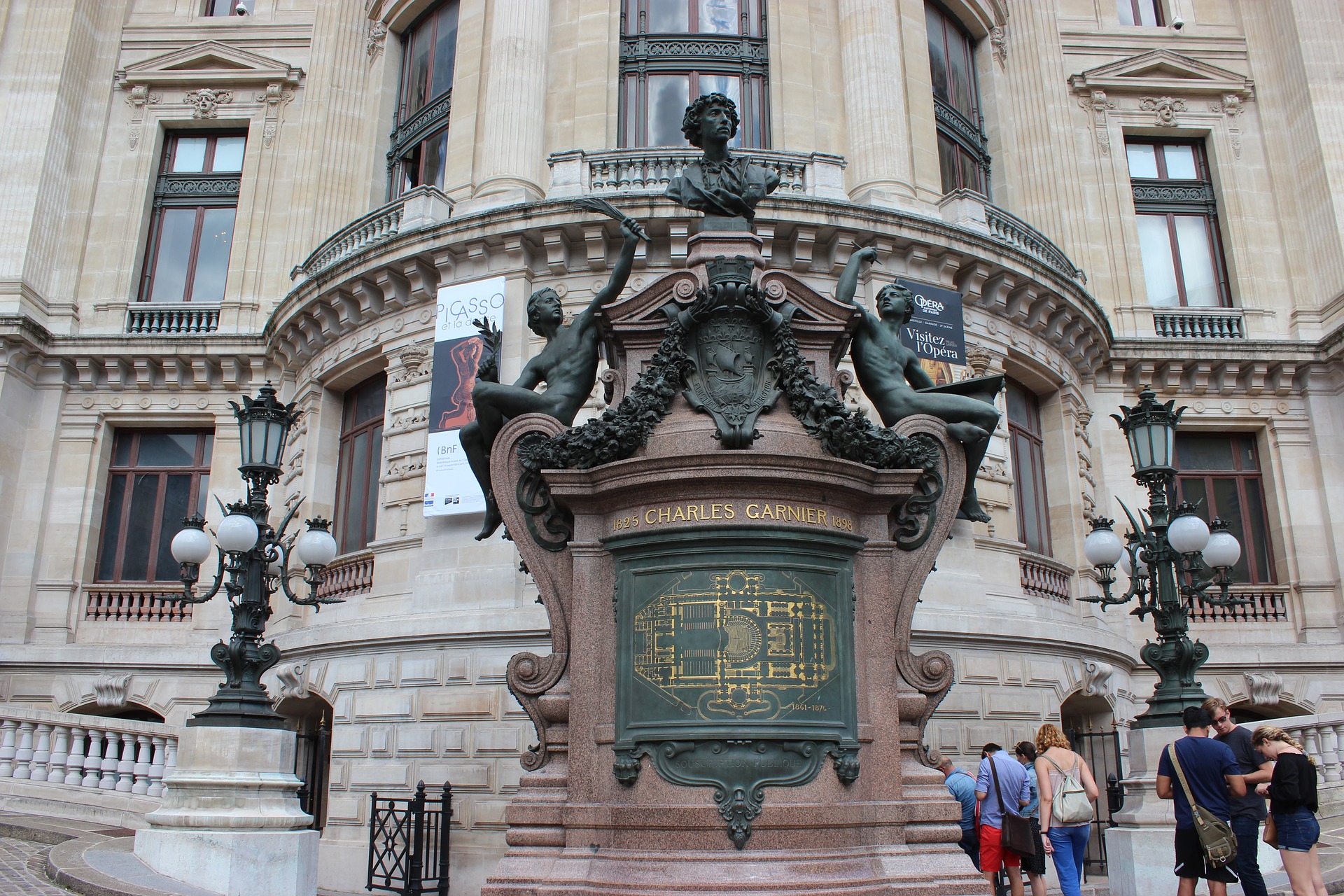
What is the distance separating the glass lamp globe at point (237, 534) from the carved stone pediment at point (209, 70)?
1824 centimetres

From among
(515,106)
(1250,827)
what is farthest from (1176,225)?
(1250,827)

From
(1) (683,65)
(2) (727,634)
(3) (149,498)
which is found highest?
(1) (683,65)

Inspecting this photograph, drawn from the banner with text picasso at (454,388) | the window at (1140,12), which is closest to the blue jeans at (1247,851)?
the banner with text picasso at (454,388)

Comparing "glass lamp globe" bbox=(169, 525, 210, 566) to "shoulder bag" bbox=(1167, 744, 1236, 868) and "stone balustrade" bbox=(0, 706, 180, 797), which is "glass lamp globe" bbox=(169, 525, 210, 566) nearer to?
"stone balustrade" bbox=(0, 706, 180, 797)

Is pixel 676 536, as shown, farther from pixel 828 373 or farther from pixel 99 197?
pixel 99 197

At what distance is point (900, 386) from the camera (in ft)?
26.5

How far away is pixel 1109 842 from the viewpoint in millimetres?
11219

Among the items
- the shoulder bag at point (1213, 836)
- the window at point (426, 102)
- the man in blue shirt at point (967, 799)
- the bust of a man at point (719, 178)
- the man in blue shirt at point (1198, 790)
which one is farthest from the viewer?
the window at point (426, 102)

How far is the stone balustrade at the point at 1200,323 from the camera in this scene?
934 inches

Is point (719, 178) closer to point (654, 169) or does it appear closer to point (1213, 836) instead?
point (1213, 836)

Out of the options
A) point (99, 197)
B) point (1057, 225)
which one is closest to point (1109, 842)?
point (1057, 225)

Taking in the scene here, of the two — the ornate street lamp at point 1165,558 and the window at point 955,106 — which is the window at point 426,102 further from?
the ornate street lamp at point 1165,558

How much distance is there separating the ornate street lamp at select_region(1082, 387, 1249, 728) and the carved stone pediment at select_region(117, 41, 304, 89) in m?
21.5

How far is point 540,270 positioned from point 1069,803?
38.4 ft
